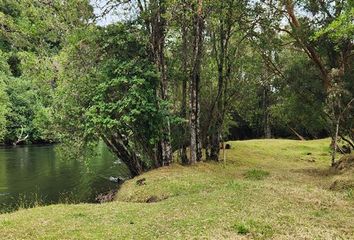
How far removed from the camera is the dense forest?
2462cm

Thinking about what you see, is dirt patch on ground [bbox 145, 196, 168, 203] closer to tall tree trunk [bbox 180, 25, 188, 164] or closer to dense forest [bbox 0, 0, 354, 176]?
dense forest [bbox 0, 0, 354, 176]

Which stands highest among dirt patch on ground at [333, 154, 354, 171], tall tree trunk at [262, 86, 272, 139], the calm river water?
tall tree trunk at [262, 86, 272, 139]

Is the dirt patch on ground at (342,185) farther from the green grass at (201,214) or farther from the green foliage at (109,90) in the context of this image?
the green foliage at (109,90)

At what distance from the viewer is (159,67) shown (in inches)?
1033

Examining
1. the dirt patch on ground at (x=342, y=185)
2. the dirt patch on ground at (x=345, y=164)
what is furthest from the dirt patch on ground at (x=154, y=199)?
the dirt patch on ground at (x=345, y=164)

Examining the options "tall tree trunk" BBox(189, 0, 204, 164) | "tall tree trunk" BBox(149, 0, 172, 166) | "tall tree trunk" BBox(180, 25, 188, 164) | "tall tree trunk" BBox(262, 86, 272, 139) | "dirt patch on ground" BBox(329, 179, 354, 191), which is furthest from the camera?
"tall tree trunk" BBox(262, 86, 272, 139)

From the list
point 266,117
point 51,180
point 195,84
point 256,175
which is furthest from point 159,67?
point 266,117

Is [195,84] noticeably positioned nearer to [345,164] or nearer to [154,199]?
[154,199]

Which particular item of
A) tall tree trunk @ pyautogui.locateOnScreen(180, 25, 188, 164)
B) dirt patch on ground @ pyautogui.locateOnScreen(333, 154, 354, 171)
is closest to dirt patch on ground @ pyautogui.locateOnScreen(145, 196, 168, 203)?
tall tree trunk @ pyautogui.locateOnScreen(180, 25, 188, 164)

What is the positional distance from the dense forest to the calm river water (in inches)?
150

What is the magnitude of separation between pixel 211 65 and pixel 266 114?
32720 millimetres

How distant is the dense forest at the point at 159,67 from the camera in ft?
80.8

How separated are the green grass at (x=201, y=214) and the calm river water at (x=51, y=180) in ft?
21.9

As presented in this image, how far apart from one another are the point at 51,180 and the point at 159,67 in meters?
15.3
